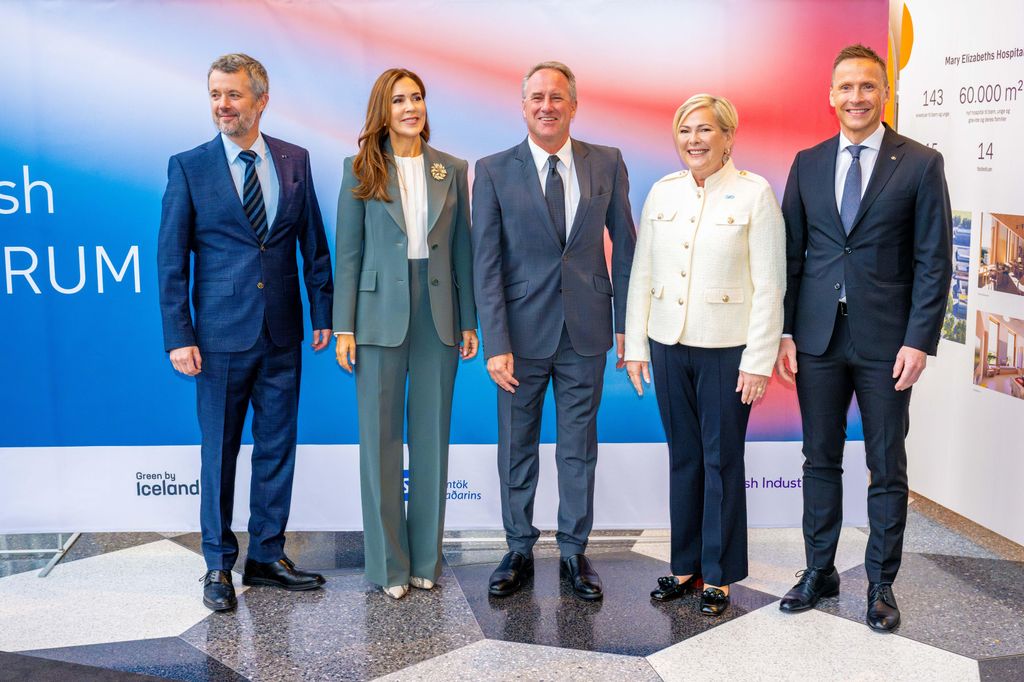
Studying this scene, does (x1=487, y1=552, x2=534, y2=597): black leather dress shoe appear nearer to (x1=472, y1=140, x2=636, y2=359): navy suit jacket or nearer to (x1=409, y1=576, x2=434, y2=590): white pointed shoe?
(x1=409, y1=576, x2=434, y2=590): white pointed shoe

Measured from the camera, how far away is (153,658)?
10.2 ft

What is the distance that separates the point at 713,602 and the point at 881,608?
1.84 feet

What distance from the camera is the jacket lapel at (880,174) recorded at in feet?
10.2

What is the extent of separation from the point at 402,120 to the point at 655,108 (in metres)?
1.13

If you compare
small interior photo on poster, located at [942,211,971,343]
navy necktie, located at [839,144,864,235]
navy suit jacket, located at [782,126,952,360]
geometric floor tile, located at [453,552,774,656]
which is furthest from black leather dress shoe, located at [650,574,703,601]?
small interior photo on poster, located at [942,211,971,343]

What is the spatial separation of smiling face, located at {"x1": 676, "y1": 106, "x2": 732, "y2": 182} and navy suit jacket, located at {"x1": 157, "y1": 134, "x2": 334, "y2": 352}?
1383 mm

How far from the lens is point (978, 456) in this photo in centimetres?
427

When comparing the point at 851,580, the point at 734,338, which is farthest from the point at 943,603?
the point at 734,338

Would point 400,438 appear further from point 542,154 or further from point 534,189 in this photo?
point 542,154

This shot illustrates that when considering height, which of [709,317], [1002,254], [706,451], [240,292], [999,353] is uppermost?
[1002,254]

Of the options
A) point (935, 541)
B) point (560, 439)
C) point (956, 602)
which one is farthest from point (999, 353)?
point (560, 439)

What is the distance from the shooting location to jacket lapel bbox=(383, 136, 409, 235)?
10.9 ft

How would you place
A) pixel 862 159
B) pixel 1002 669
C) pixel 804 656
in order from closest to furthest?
1. pixel 1002 669
2. pixel 804 656
3. pixel 862 159

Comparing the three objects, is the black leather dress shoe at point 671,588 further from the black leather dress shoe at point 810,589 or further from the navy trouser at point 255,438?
the navy trouser at point 255,438
